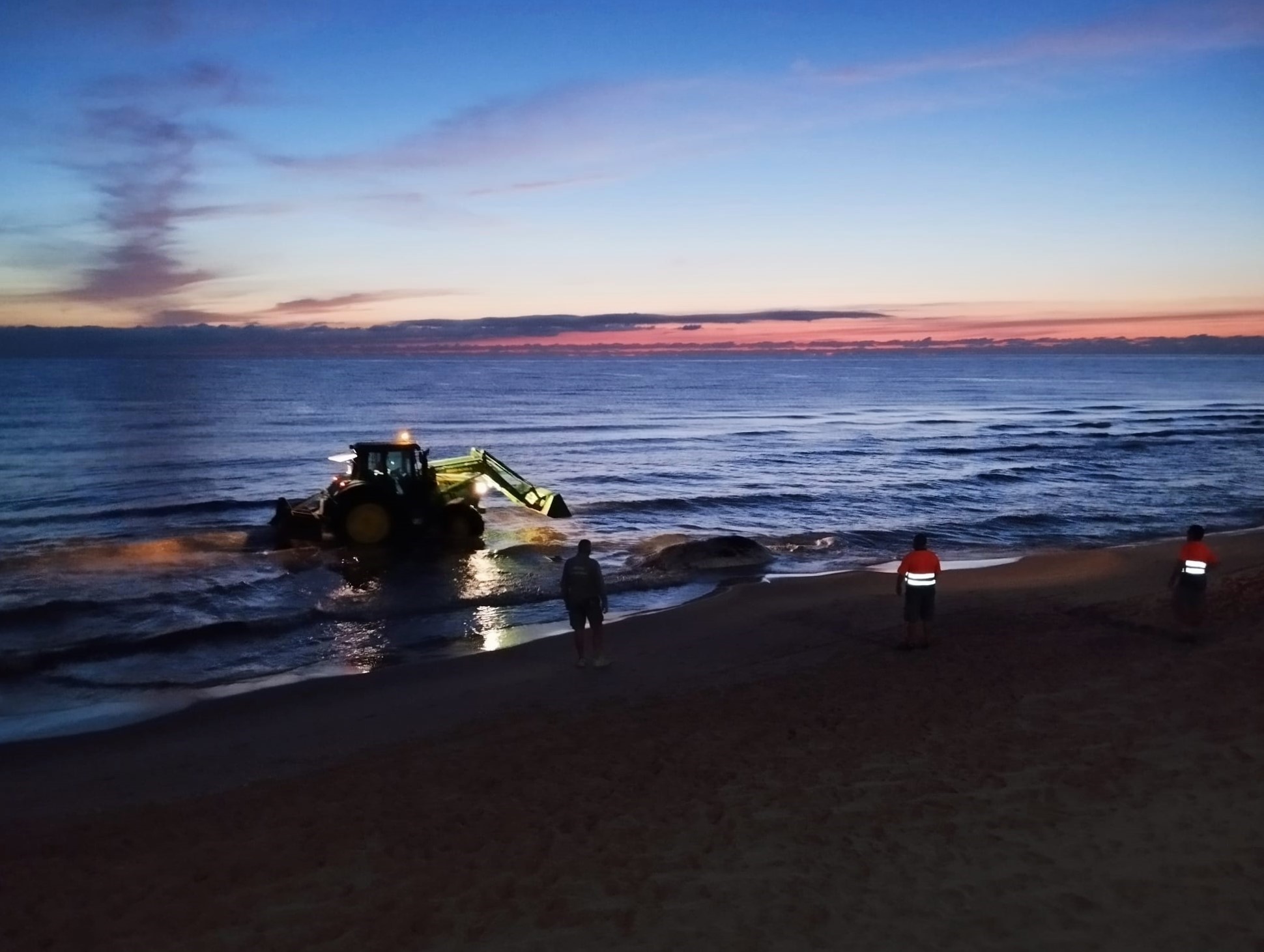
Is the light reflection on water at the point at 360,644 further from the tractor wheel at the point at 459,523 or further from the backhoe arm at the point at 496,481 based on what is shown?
the backhoe arm at the point at 496,481

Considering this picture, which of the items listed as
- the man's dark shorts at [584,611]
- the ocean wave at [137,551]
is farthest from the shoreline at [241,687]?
the ocean wave at [137,551]

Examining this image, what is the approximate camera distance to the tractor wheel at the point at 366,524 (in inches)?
824

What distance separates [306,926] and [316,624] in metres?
10.2

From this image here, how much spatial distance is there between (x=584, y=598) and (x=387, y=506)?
33.9 feet

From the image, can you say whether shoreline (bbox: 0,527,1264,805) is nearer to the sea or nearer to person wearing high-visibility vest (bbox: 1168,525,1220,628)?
the sea

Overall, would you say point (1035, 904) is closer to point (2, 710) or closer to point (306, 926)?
point (306, 926)

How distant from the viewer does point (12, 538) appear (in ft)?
76.9

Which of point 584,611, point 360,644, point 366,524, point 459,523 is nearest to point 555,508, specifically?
point 459,523

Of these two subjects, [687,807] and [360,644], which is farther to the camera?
[360,644]

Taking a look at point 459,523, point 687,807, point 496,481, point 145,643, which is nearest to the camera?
point 687,807

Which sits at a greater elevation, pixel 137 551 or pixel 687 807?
pixel 687 807

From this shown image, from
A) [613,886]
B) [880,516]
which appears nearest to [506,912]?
[613,886]

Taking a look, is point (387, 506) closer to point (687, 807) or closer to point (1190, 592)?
point (687, 807)

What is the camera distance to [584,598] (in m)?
12.0
